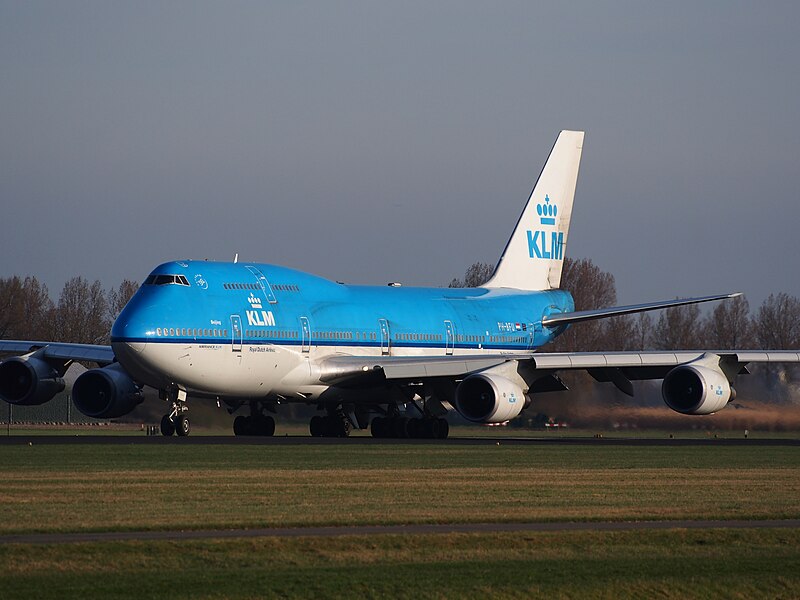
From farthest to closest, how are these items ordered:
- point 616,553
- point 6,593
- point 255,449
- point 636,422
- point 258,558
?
A: point 636,422
point 255,449
point 616,553
point 258,558
point 6,593

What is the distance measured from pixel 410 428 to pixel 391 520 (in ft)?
87.5

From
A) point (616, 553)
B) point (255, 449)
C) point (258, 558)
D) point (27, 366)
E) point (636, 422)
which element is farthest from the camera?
point (636, 422)

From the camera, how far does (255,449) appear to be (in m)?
38.1

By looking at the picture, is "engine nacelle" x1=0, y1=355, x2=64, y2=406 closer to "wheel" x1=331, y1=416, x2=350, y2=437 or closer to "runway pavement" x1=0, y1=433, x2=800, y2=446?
"runway pavement" x1=0, y1=433, x2=800, y2=446

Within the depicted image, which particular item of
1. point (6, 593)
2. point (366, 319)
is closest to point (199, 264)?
point (366, 319)

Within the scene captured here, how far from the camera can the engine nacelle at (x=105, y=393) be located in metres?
Result: 47.3

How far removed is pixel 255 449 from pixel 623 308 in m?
17.0

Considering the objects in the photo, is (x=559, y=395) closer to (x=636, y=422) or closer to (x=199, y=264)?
(x=636, y=422)

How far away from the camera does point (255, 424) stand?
160 ft

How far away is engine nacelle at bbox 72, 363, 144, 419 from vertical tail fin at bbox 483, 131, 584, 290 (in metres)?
15.0

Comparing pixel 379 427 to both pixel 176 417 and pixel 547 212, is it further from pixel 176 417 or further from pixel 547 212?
pixel 547 212

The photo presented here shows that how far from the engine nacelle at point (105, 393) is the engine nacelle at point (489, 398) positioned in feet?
32.6

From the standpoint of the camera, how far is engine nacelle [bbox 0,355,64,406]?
159 ft

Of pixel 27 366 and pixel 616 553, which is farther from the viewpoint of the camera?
pixel 27 366
